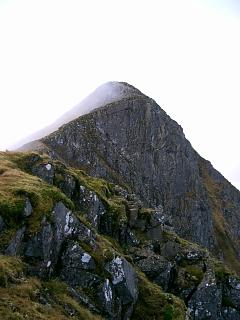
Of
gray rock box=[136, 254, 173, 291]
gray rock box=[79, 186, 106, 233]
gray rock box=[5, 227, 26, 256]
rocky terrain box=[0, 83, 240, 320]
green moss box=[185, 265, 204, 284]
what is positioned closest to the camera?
rocky terrain box=[0, 83, 240, 320]

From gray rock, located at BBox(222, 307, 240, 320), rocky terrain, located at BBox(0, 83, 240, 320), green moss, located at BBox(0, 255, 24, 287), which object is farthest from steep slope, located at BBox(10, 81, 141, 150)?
green moss, located at BBox(0, 255, 24, 287)

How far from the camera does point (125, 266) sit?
33.3 m

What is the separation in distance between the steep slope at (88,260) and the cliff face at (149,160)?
43.3m

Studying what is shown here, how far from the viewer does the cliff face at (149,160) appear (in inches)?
3944

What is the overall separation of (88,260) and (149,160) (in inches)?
3656

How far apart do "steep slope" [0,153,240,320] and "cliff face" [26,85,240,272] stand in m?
43.3

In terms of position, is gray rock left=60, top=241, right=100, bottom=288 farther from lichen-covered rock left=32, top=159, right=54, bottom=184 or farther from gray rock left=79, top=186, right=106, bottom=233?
lichen-covered rock left=32, top=159, right=54, bottom=184

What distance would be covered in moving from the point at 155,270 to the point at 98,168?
62.0 meters

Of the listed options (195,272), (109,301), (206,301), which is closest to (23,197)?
(109,301)

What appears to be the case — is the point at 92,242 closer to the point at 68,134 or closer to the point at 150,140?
the point at 68,134

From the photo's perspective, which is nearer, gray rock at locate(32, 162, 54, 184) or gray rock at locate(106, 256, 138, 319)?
gray rock at locate(106, 256, 138, 319)

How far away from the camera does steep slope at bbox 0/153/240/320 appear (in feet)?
88.0

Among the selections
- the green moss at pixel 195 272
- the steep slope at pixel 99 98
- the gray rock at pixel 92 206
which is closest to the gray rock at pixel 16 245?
the gray rock at pixel 92 206

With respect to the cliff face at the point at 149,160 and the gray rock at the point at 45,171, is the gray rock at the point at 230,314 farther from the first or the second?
the cliff face at the point at 149,160
